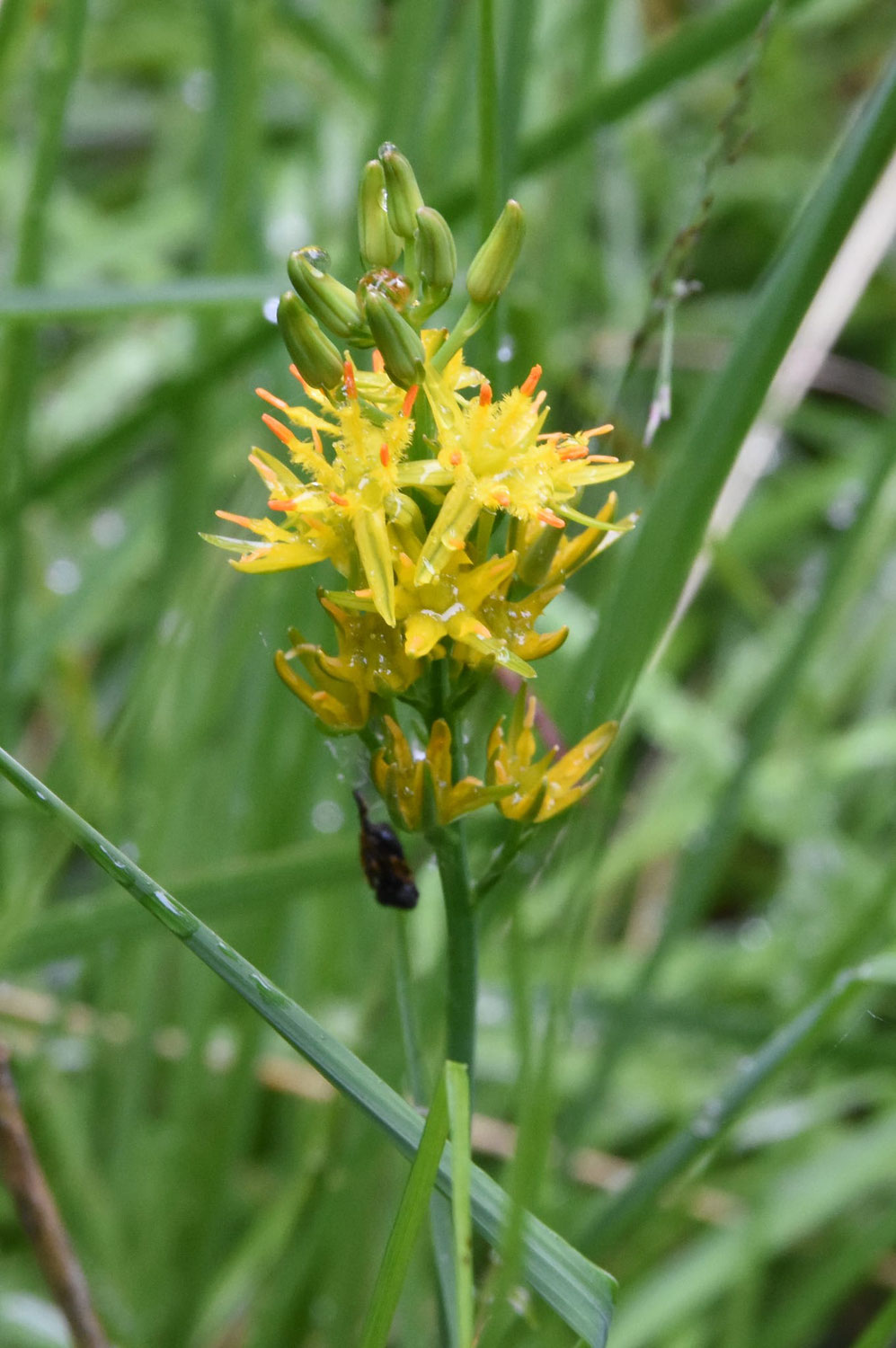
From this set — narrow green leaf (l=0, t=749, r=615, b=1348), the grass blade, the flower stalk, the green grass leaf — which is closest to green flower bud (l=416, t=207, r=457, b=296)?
the flower stalk

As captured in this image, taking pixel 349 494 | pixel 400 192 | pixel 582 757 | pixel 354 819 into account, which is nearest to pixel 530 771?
pixel 582 757

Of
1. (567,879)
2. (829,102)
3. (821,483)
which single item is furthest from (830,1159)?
(829,102)

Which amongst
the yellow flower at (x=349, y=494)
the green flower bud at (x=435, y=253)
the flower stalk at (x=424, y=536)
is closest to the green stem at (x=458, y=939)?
the flower stalk at (x=424, y=536)

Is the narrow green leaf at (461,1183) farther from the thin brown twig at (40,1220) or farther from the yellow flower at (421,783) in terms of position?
the thin brown twig at (40,1220)

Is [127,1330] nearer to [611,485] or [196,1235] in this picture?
[196,1235]

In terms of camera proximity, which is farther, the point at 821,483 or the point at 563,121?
the point at 821,483

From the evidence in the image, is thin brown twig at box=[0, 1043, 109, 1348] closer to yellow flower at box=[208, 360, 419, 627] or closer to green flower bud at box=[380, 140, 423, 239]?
yellow flower at box=[208, 360, 419, 627]
